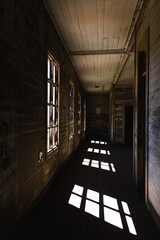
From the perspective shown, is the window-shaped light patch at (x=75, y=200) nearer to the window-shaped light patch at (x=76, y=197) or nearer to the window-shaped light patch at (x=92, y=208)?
the window-shaped light patch at (x=76, y=197)

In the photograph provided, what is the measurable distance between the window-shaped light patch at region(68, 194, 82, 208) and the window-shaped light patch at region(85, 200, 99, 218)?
0.42 ft

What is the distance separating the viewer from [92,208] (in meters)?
2.02

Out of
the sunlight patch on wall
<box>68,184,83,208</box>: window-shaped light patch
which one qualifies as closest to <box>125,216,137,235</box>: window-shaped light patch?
<box>68,184,83,208</box>: window-shaped light patch

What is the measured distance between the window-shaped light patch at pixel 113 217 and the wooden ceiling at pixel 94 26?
3208mm

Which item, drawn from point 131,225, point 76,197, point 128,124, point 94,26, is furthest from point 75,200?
point 128,124

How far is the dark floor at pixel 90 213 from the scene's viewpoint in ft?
5.17

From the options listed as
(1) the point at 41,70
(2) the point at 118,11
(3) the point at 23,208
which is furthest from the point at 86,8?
(3) the point at 23,208

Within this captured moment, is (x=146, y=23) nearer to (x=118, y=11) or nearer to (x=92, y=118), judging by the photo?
(x=118, y=11)

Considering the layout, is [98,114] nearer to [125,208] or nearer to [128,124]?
[128,124]

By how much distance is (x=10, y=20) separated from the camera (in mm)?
1375

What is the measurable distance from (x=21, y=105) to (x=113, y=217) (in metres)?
1.88

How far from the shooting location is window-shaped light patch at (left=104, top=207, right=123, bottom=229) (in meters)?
1.73

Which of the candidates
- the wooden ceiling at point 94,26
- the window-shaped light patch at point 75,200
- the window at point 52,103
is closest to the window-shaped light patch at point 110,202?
the window-shaped light patch at point 75,200

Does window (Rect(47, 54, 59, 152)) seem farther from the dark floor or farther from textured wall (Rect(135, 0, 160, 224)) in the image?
textured wall (Rect(135, 0, 160, 224))
